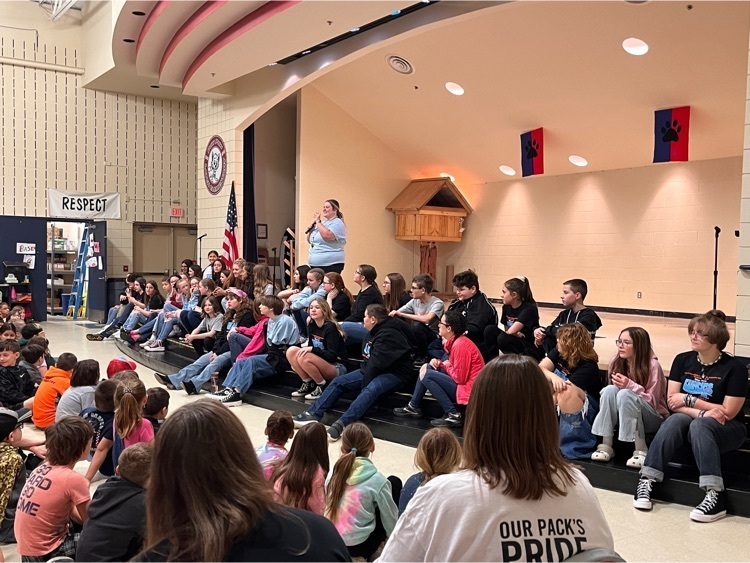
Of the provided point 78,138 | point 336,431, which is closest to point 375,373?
point 336,431

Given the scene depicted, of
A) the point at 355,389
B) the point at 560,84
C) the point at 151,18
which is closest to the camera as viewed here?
the point at 355,389

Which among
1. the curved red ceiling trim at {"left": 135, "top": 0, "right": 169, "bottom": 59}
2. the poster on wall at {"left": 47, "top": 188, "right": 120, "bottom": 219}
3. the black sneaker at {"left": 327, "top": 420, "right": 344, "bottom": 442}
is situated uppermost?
the curved red ceiling trim at {"left": 135, "top": 0, "right": 169, "bottom": 59}

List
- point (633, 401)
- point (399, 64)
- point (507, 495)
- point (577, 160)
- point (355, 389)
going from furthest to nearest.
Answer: point (577, 160)
point (399, 64)
point (355, 389)
point (633, 401)
point (507, 495)

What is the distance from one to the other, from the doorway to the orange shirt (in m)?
9.64

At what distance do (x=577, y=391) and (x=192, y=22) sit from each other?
658cm

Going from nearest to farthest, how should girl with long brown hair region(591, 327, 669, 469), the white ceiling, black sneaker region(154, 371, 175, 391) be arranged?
girl with long brown hair region(591, 327, 669, 469) → black sneaker region(154, 371, 175, 391) → the white ceiling

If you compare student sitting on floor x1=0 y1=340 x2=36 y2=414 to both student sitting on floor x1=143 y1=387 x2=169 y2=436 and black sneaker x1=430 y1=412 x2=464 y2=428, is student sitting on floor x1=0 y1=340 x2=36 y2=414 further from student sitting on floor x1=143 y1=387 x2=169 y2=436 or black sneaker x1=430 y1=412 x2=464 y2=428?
black sneaker x1=430 y1=412 x2=464 y2=428

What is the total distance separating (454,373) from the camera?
520 centimetres

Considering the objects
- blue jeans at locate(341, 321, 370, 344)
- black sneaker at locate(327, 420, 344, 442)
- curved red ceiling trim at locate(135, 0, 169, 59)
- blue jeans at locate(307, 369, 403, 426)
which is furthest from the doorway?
black sneaker at locate(327, 420, 344, 442)

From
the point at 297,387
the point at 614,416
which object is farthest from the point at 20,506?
the point at 297,387

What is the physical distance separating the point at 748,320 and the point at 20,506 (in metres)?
4.66

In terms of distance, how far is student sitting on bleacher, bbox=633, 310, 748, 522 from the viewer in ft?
12.6

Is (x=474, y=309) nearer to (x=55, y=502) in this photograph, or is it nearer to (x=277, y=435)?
(x=277, y=435)

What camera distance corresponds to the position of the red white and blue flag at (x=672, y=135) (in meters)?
8.45
